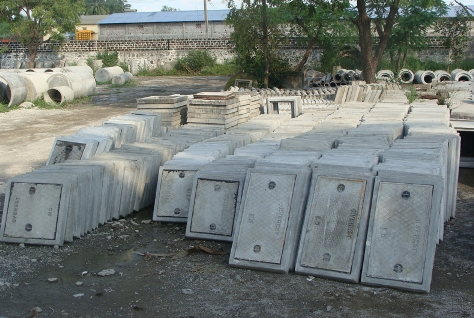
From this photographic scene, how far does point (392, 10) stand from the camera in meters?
17.2

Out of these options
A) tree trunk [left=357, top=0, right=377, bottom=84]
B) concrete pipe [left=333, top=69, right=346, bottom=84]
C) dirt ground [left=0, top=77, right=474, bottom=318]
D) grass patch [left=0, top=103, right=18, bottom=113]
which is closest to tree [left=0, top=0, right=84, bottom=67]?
grass patch [left=0, top=103, right=18, bottom=113]

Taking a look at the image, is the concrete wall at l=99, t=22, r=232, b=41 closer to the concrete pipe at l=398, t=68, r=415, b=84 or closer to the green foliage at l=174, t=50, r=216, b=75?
the green foliage at l=174, t=50, r=216, b=75

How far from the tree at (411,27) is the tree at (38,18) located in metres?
19.5

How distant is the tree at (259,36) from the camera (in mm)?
20500

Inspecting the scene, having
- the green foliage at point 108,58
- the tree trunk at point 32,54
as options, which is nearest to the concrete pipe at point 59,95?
the green foliage at point 108,58

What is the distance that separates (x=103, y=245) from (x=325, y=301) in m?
2.92

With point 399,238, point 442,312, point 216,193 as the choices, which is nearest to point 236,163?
point 216,193

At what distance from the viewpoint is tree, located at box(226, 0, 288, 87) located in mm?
20500

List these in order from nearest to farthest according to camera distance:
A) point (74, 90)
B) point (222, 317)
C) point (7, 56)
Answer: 1. point (222, 317)
2. point (74, 90)
3. point (7, 56)

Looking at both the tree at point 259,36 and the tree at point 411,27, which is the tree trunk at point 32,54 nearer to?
the tree at point 259,36

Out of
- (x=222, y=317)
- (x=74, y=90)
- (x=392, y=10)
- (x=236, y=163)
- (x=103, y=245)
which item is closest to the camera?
(x=222, y=317)

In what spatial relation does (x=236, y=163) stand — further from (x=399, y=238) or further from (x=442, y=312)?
(x=442, y=312)

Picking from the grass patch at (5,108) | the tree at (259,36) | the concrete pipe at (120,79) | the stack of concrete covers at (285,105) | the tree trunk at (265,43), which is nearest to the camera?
the stack of concrete covers at (285,105)

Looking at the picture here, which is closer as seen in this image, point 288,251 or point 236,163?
point 288,251
